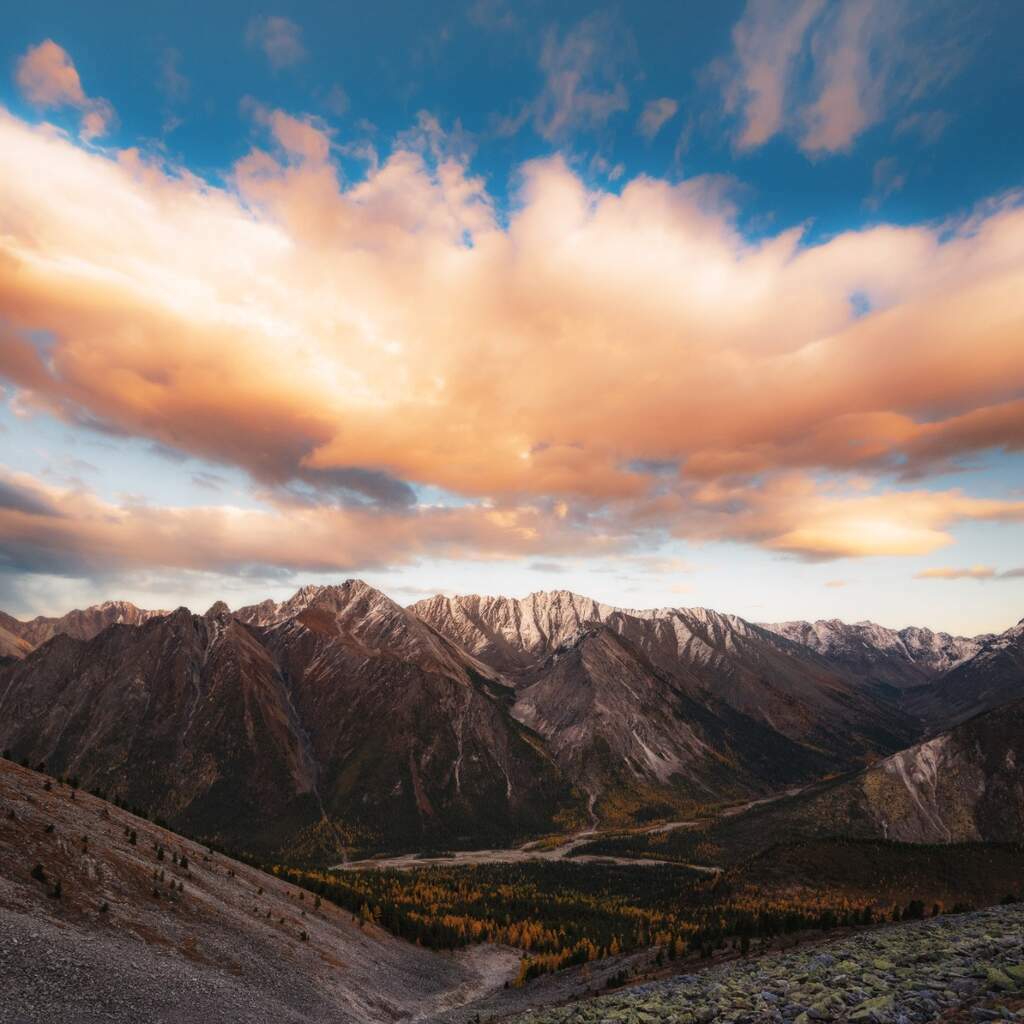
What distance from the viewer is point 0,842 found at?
4788 centimetres

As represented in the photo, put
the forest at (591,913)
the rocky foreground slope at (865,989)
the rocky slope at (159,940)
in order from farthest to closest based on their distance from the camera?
the forest at (591,913) → the rocky slope at (159,940) → the rocky foreground slope at (865,989)

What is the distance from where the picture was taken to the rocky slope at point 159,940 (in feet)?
119

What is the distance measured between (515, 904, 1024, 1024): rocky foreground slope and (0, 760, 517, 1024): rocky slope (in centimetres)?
2268

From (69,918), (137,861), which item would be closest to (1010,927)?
(69,918)

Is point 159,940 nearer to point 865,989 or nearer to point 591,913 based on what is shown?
point 865,989

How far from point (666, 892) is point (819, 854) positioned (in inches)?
1609

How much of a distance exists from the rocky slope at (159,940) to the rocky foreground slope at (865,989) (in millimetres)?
22677

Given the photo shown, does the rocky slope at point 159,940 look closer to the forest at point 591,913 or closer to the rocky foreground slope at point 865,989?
the forest at point 591,913

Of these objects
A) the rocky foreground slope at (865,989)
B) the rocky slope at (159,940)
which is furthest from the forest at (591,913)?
the rocky foreground slope at (865,989)

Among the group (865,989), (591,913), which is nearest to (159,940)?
(865,989)

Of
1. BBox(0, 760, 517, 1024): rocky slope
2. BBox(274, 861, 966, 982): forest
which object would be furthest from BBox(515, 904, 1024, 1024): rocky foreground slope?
BBox(274, 861, 966, 982): forest

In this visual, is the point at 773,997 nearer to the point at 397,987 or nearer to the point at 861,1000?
the point at 861,1000

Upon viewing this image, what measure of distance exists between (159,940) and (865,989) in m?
49.2

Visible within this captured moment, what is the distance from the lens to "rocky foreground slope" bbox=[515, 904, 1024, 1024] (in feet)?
78.8
